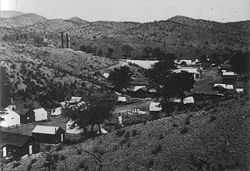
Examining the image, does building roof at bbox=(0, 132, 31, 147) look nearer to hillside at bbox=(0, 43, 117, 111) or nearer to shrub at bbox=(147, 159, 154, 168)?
hillside at bbox=(0, 43, 117, 111)

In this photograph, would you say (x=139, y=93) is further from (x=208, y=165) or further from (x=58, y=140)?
(x=208, y=165)

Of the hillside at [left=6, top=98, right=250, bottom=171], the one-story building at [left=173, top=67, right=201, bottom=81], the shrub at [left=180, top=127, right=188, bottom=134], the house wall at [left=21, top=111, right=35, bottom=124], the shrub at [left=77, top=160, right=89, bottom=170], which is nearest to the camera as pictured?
the hillside at [left=6, top=98, right=250, bottom=171]

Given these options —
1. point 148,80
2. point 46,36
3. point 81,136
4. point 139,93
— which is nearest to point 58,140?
point 81,136

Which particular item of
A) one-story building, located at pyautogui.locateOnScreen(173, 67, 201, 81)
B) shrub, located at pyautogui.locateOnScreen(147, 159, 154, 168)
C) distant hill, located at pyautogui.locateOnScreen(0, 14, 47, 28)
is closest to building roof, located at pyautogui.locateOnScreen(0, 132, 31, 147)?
distant hill, located at pyautogui.locateOnScreen(0, 14, 47, 28)

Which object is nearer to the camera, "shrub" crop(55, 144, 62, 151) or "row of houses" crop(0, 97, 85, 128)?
"shrub" crop(55, 144, 62, 151)

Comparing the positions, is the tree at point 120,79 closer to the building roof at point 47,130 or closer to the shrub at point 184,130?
the building roof at point 47,130

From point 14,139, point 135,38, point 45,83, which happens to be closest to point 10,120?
point 14,139

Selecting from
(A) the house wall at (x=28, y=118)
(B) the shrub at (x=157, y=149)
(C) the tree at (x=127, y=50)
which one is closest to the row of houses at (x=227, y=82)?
(B) the shrub at (x=157, y=149)

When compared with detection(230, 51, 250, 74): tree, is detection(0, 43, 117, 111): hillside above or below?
→ below
